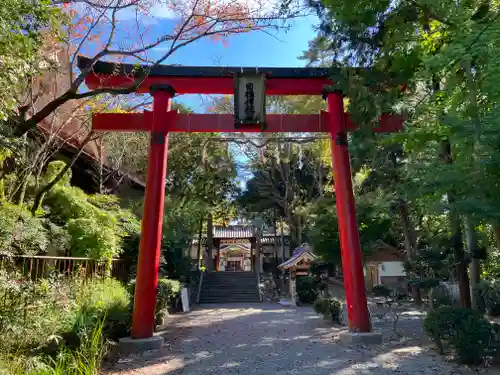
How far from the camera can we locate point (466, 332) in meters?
5.42

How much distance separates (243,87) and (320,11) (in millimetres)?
2167

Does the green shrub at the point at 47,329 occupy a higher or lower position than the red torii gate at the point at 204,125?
lower

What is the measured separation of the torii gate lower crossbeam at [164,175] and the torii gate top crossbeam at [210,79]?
1.13ft

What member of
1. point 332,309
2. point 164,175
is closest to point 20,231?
point 164,175

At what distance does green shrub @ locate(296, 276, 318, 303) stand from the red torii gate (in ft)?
33.9

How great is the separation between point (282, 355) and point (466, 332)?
2.83 m

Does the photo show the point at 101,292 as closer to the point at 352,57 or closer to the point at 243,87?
the point at 243,87

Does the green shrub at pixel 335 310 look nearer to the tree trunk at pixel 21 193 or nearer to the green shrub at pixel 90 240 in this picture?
the green shrub at pixel 90 240

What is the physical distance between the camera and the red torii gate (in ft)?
23.2

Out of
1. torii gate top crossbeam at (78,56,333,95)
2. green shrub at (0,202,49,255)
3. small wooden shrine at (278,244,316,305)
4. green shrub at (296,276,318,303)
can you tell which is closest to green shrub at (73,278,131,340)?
green shrub at (0,202,49,255)

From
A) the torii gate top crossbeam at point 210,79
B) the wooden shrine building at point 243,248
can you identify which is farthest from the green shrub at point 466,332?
the wooden shrine building at point 243,248

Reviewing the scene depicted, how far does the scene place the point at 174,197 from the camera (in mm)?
18453

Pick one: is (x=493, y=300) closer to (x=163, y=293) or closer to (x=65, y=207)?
(x=163, y=293)

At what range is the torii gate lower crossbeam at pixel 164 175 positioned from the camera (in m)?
6.93
